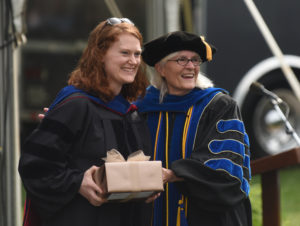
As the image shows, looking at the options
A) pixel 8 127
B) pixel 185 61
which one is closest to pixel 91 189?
pixel 185 61

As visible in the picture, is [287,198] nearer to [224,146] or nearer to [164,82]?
[164,82]

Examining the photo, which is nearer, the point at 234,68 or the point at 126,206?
the point at 126,206

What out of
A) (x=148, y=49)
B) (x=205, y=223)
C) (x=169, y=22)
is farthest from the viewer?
(x=169, y=22)

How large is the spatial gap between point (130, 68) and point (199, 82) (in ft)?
1.46

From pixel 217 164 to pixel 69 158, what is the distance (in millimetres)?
685

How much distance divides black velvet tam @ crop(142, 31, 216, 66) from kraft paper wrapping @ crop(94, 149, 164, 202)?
68 cm

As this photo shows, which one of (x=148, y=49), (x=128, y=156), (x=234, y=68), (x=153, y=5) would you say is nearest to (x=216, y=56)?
(x=234, y=68)

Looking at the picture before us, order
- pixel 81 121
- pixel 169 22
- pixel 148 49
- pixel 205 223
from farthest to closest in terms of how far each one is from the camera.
Result: pixel 169 22
pixel 148 49
pixel 205 223
pixel 81 121

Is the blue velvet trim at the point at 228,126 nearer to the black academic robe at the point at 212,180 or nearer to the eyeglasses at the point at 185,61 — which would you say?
the black academic robe at the point at 212,180

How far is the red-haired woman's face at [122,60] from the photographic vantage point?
3246 millimetres

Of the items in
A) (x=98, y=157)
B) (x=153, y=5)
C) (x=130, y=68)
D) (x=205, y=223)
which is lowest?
(x=205, y=223)

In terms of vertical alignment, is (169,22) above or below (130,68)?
above

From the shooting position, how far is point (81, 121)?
3.13 metres

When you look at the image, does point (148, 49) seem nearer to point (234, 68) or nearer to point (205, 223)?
point (205, 223)
